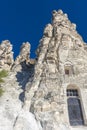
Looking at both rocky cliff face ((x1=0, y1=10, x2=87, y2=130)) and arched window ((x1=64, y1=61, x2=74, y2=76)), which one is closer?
rocky cliff face ((x1=0, y1=10, x2=87, y2=130))

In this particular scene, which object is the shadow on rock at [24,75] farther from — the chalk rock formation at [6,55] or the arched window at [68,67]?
the arched window at [68,67]

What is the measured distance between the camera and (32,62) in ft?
108

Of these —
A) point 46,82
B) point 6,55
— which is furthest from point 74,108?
point 6,55

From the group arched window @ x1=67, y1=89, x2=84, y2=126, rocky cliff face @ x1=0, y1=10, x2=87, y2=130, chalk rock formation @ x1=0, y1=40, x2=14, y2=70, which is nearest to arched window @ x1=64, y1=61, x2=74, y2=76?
rocky cliff face @ x1=0, y1=10, x2=87, y2=130

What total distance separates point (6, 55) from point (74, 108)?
17.8 metres

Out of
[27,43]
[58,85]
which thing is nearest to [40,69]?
[58,85]

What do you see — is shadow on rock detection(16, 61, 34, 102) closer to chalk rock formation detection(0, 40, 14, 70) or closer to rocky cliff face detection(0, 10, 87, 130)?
rocky cliff face detection(0, 10, 87, 130)

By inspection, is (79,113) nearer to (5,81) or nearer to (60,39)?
(5,81)

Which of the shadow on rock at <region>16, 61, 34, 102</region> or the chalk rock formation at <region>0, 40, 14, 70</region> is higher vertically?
the chalk rock formation at <region>0, 40, 14, 70</region>

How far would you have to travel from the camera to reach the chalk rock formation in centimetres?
3312

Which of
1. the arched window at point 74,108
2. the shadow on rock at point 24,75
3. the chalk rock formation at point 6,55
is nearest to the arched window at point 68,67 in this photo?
the arched window at point 74,108

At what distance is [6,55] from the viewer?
35.2 meters

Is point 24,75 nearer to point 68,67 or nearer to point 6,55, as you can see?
point 68,67

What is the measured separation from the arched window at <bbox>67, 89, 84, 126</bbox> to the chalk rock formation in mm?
13219
